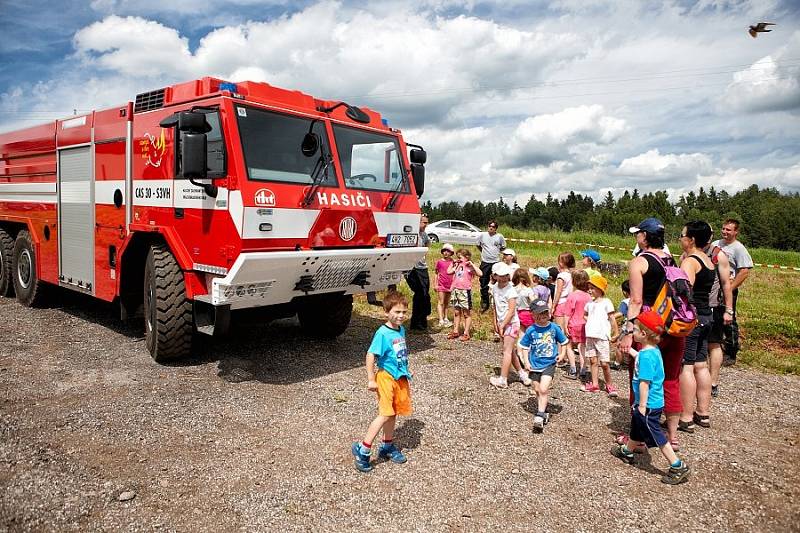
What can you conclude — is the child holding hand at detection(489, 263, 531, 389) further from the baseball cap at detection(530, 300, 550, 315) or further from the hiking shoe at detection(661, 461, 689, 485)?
the hiking shoe at detection(661, 461, 689, 485)

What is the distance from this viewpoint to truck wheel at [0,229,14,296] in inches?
402

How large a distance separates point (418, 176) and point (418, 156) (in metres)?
0.28

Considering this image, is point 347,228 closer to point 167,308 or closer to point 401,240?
point 401,240

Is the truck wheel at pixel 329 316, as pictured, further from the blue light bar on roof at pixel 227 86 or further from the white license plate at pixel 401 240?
the blue light bar on roof at pixel 227 86

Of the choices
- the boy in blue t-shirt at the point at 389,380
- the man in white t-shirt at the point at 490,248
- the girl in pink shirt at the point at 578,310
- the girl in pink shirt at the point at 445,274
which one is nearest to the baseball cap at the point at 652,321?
the boy in blue t-shirt at the point at 389,380

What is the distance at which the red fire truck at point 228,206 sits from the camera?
5.67 meters

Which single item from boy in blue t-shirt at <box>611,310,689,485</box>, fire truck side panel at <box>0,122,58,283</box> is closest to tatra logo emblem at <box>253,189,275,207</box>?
boy in blue t-shirt at <box>611,310,689,485</box>

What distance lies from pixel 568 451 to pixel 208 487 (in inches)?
116

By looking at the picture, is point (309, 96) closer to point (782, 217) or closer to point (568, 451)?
point (568, 451)

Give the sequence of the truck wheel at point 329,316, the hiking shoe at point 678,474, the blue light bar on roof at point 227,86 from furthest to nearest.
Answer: the truck wheel at point 329,316, the blue light bar on roof at point 227,86, the hiking shoe at point 678,474

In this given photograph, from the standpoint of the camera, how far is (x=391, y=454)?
4.51 meters

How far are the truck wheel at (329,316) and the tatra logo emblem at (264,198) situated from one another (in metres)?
2.55

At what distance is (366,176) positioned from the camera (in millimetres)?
6914

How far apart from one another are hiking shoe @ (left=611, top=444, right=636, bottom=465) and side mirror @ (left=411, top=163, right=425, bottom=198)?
4198 mm
